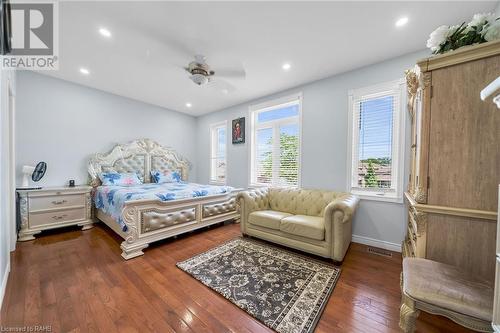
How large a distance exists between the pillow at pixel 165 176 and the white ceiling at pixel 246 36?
2.22 meters

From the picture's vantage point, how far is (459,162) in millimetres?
1385

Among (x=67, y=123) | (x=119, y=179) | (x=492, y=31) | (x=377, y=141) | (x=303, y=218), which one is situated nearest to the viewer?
(x=492, y=31)

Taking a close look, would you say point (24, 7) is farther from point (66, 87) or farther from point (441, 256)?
point (441, 256)

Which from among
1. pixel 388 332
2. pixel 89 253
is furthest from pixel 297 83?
pixel 89 253

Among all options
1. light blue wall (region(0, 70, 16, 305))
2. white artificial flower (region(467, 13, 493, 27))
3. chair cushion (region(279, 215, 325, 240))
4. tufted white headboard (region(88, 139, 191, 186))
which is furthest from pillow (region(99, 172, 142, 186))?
white artificial flower (region(467, 13, 493, 27))

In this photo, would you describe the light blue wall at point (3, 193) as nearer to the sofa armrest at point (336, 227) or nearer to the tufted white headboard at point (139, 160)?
the tufted white headboard at point (139, 160)

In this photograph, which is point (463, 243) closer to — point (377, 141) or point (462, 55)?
point (462, 55)

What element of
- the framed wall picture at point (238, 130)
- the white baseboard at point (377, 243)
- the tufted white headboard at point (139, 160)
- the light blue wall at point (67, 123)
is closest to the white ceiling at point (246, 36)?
the light blue wall at point (67, 123)

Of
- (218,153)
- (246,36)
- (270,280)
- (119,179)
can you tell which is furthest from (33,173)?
(270,280)

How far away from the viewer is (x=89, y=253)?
2.50 m

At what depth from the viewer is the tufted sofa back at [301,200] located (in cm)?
295

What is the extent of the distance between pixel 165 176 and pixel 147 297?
344 cm

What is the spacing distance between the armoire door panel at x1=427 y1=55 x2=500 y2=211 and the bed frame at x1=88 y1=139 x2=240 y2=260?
9.69 feet

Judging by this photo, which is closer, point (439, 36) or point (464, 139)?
point (464, 139)
